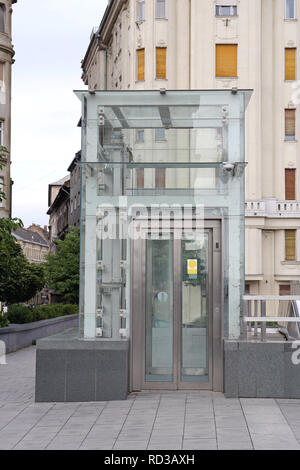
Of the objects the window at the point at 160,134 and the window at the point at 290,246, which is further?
the window at the point at 290,246

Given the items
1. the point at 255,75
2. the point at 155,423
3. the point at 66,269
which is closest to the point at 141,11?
the point at 255,75

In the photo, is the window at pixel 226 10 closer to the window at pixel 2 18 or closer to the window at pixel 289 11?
the window at pixel 289 11

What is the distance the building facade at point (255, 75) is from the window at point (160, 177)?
2667 cm

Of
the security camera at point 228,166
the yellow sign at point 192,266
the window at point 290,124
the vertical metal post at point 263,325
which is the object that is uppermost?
the window at point 290,124

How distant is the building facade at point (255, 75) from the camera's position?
37.0 metres

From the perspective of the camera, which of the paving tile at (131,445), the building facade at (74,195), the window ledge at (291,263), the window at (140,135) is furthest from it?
the building facade at (74,195)

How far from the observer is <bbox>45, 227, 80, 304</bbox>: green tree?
136ft

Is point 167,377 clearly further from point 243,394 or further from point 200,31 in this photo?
point 200,31

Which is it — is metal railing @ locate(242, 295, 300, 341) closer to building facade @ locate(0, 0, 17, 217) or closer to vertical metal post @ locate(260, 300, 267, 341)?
vertical metal post @ locate(260, 300, 267, 341)

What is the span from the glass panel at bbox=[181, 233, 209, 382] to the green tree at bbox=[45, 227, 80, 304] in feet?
101

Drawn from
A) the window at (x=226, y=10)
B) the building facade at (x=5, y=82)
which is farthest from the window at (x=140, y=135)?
the building facade at (x=5, y=82)

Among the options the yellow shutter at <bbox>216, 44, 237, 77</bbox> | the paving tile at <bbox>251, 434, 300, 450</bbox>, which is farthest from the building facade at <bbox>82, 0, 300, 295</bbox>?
the paving tile at <bbox>251, 434, 300, 450</bbox>

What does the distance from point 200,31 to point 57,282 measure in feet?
53.0

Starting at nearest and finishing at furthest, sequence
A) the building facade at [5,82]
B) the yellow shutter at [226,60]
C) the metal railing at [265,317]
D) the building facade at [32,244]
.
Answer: the metal railing at [265,317]
the yellow shutter at [226,60]
the building facade at [5,82]
the building facade at [32,244]
